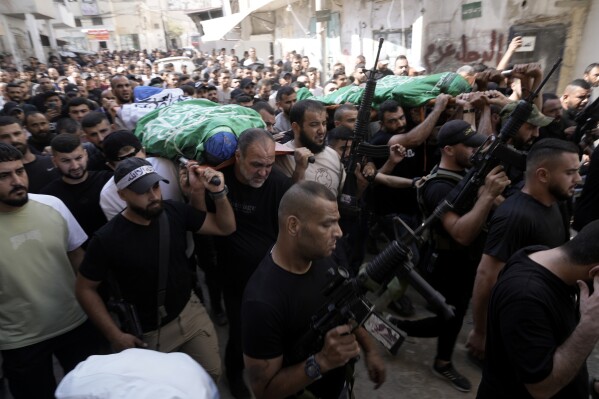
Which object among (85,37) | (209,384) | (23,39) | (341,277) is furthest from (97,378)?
(85,37)

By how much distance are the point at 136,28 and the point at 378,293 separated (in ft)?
175

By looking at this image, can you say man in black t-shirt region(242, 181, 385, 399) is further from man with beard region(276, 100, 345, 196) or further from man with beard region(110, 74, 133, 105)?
man with beard region(110, 74, 133, 105)

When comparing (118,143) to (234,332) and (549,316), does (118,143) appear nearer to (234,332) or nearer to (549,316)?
(234,332)

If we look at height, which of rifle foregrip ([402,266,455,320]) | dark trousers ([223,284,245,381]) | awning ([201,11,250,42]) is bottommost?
dark trousers ([223,284,245,381])

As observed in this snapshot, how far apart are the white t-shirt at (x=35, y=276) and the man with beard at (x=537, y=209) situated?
8.71ft

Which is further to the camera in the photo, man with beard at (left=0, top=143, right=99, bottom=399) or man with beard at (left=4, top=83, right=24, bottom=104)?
man with beard at (left=4, top=83, right=24, bottom=104)

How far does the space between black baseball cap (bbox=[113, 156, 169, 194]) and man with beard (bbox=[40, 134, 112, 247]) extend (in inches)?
35.1

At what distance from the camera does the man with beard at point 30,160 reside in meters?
3.33

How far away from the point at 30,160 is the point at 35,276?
1.57 m

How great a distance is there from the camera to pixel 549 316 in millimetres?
1573

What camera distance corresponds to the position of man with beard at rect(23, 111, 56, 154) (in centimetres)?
446

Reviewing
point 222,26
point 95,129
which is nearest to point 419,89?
point 95,129

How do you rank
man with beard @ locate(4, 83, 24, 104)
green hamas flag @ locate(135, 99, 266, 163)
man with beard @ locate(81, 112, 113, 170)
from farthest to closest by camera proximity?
man with beard @ locate(4, 83, 24, 104), man with beard @ locate(81, 112, 113, 170), green hamas flag @ locate(135, 99, 266, 163)

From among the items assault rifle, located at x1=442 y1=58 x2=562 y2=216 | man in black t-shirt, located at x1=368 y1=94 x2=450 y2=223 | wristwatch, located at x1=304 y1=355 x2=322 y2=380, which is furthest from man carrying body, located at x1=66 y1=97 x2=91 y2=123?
wristwatch, located at x1=304 y1=355 x2=322 y2=380
